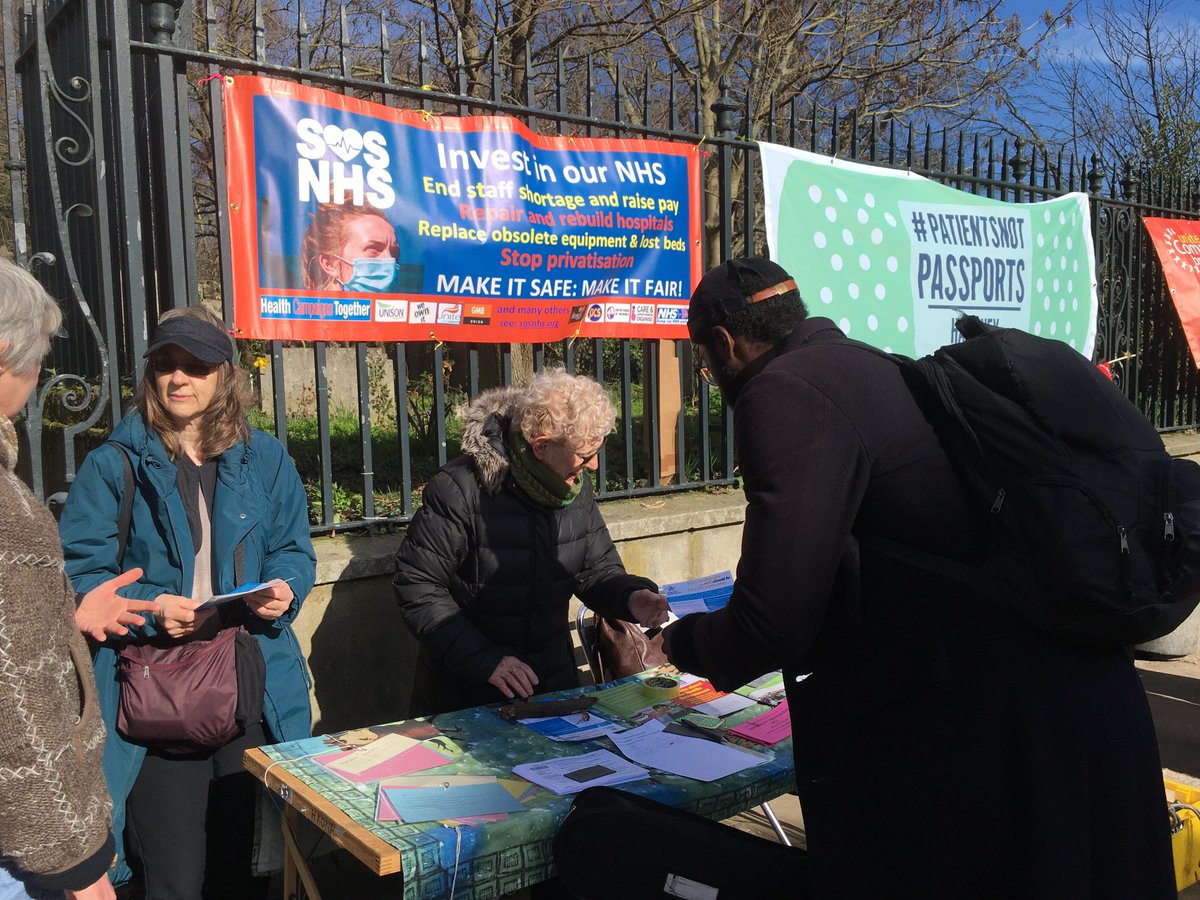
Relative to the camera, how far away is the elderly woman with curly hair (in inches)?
115

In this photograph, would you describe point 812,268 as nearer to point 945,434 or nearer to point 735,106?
point 735,106

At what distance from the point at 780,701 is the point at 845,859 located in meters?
1.18

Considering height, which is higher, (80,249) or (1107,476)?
(80,249)

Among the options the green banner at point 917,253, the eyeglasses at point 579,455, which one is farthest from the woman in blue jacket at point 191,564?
the green banner at point 917,253

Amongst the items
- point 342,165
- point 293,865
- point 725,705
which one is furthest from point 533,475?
point 342,165

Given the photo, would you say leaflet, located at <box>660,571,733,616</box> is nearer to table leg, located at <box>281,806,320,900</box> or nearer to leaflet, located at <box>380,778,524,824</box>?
leaflet, located at <box>380,778,524,824</box>

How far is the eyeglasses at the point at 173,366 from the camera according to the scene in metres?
2.67

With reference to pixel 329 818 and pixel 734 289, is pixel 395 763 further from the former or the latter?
pixel 734 289

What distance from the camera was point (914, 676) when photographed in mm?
1675

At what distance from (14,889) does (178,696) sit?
93 centimetres

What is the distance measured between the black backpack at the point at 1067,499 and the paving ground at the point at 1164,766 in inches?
77.9

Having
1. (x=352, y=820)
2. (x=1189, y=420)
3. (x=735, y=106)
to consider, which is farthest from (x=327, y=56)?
(x=352, y=820)

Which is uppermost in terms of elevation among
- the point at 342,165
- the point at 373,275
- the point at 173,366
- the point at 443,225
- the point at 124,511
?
the point at 342,165

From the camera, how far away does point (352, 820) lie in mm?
2049
